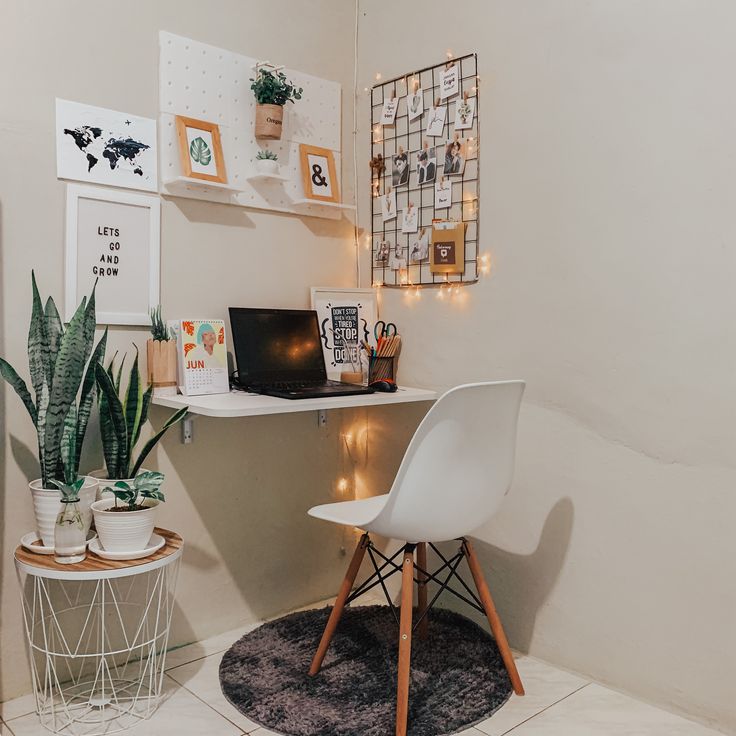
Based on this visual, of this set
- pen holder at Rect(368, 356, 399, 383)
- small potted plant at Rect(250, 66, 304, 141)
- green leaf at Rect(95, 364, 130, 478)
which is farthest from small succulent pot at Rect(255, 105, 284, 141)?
green leaf at Rect(95, 364, 130, 478)

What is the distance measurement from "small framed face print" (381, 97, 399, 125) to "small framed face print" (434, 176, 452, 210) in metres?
0.35

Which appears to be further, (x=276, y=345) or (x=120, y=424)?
(x=276, y=345)

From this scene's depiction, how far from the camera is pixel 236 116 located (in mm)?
2461

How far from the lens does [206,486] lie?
7.97 ft

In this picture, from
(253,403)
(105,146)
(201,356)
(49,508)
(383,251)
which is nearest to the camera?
(49,508)

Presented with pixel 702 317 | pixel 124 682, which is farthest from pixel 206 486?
pixel 702 317

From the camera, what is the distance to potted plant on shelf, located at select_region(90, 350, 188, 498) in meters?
1.96

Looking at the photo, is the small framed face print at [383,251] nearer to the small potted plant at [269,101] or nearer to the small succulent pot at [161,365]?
the small potted plant at [269,101]

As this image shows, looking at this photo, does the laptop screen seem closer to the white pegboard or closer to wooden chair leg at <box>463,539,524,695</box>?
the white pegboard

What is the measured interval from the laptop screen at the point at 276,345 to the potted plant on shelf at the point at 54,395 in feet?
1.73

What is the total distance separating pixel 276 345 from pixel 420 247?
0.62 metres

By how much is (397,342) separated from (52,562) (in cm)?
135

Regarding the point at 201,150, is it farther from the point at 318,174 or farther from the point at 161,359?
the point at 161,359

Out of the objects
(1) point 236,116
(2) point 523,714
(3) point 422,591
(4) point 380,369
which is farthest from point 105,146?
(2) point 523,714
